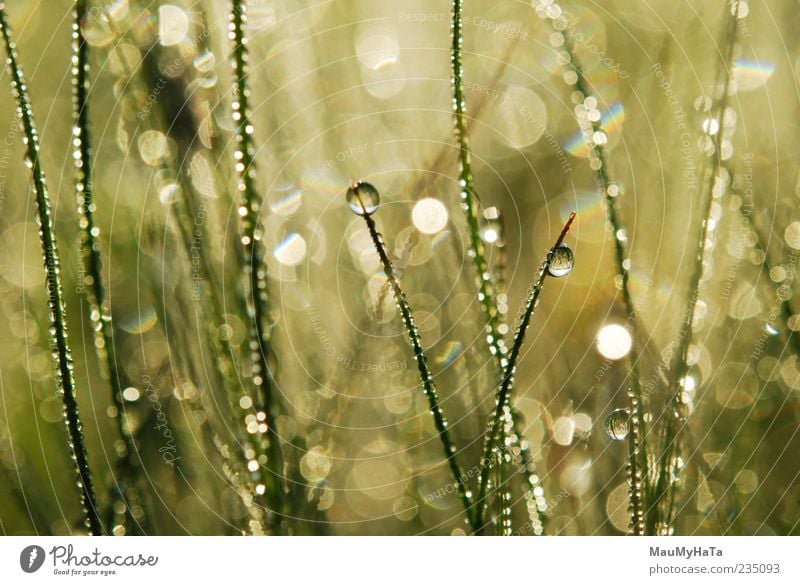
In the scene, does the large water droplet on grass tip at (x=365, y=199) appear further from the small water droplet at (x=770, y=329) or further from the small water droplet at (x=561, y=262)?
the small water droplet at (x=770, y=329)

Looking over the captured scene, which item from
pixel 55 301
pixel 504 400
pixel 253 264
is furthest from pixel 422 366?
pixel 55 301

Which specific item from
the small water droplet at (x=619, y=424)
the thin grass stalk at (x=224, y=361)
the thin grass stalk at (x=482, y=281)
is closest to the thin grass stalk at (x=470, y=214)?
the thin grass stalk at (x=482, y=281)

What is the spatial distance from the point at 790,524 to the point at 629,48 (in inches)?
18.8

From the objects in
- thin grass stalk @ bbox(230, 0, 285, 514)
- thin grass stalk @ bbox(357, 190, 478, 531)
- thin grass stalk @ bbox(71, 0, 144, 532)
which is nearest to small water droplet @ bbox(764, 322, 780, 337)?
thin grass stalk @ bbox(357, 190, 478, 531)

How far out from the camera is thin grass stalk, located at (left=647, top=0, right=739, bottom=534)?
52 centimetres

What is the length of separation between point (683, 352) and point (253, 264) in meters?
0.39

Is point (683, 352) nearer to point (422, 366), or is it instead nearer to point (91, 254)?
Result: point (422, 366)

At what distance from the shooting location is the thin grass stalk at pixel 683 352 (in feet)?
1.70
